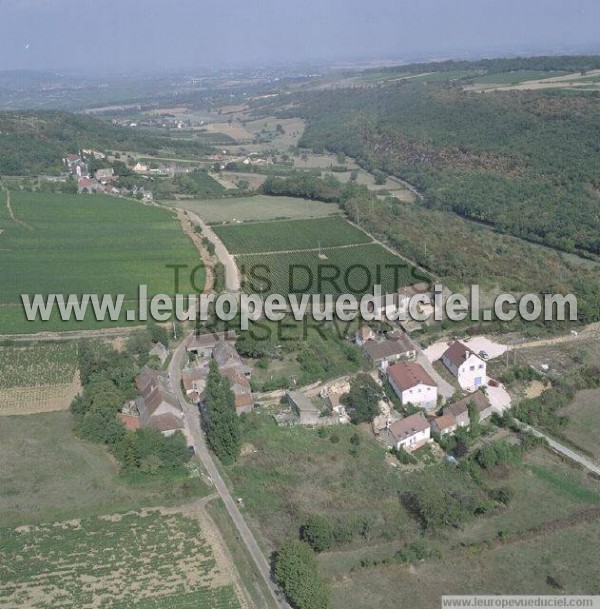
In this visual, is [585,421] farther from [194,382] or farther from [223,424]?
[194,382]

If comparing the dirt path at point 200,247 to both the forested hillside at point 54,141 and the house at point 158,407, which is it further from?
the forested hillside at point 54,141

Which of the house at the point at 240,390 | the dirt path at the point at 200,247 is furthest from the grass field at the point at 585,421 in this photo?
the dirt path at the point at 200,247

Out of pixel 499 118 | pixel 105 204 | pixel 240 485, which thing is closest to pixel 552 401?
pixel 240 485

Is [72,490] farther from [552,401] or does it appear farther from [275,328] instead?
Result: [552,401]

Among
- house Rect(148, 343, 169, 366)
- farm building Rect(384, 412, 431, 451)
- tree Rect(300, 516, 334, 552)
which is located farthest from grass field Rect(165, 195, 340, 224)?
tree Rect(300, 516, 334, 552)

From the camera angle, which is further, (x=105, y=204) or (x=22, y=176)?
(x=22, y=176)

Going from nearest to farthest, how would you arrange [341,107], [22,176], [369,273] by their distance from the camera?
[369,273], [22,176], [341,107]

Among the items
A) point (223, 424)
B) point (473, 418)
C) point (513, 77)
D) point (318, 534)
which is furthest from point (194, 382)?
point (513, 77)
